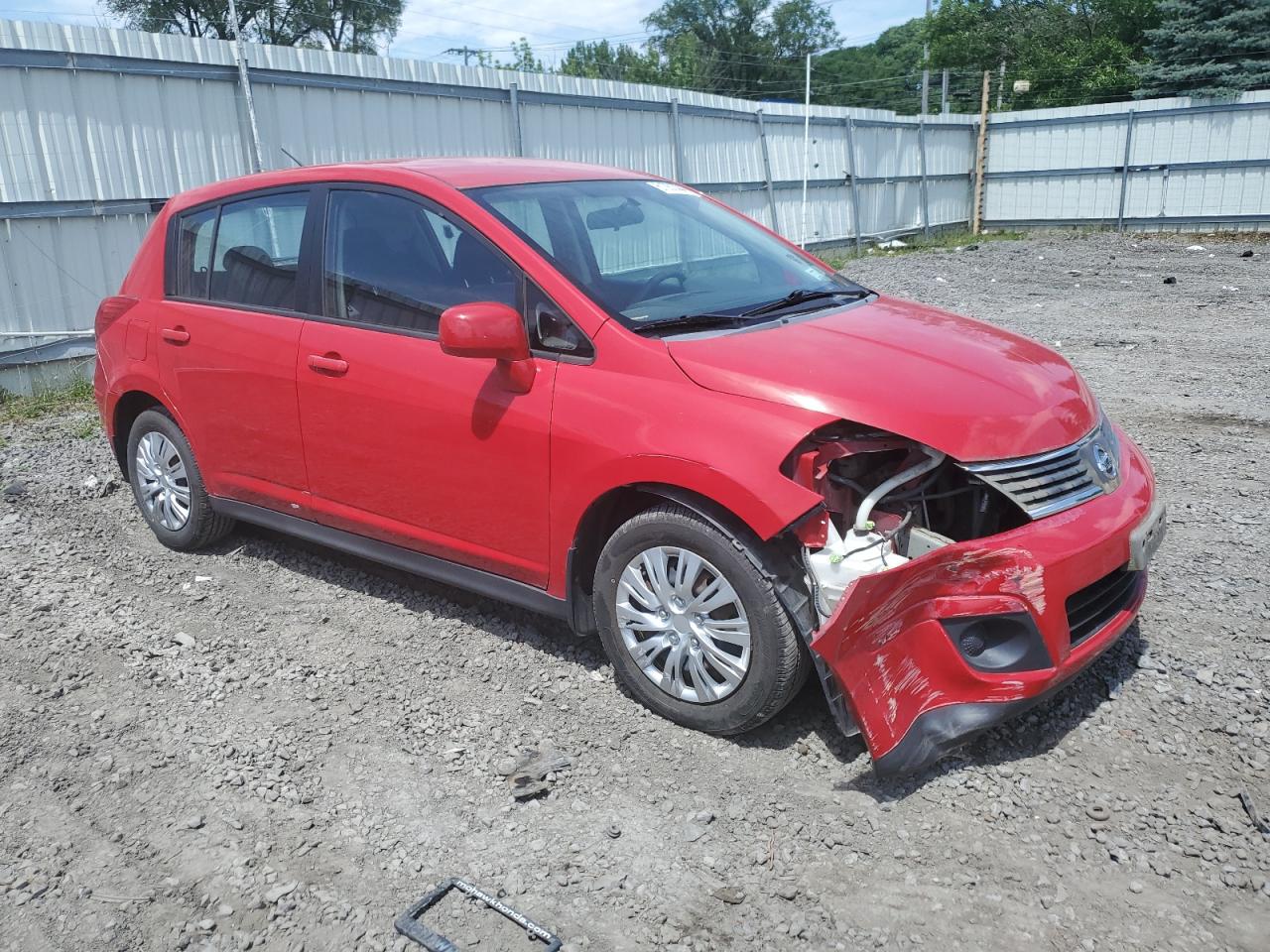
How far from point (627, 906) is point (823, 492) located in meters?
1.32

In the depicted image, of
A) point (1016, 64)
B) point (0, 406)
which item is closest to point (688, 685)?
point (0, 406)

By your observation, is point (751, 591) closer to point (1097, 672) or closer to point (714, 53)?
point (1097, 672)

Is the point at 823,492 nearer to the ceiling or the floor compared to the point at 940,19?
nearer to the floor

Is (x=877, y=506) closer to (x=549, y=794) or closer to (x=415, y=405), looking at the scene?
(x=549, y=794)

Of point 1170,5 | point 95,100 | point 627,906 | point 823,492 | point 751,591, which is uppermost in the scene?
point 1170,5

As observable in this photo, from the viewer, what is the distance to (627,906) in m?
2.74

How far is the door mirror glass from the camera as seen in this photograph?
347cm

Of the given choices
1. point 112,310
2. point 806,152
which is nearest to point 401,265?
point 112,310

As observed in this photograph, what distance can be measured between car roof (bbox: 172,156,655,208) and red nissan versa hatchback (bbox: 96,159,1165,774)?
0.02m

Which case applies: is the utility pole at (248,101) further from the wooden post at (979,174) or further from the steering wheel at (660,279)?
the wooden post at (979,174)

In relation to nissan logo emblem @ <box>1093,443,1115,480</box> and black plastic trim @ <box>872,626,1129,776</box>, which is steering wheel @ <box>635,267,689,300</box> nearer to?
nissan logo emblem @ <box>1093,443,1115,480</box>

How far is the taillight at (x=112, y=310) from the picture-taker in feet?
17.2

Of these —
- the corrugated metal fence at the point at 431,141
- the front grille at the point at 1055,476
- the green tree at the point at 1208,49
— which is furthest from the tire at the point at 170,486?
the green tree at the point at 1208,49

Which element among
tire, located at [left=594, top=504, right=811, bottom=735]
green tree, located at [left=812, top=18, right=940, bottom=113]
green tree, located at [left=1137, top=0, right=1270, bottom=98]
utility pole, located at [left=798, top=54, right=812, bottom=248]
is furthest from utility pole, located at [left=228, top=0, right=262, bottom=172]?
green tree, located at [left=812, top=18, right=940, bottom=113]
